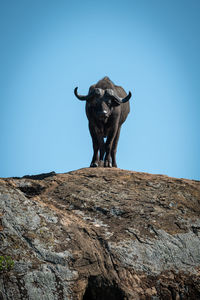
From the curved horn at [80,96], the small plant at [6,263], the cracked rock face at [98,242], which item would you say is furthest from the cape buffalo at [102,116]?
the small plant at [6,263]

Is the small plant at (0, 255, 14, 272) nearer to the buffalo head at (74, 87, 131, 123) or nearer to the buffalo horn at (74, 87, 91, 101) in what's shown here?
the buffalo head at (74, 87, 131, 123)

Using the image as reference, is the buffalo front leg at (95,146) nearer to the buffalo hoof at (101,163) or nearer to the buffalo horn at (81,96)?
the buffalo hoof at (101,163)

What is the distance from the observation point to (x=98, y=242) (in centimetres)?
745

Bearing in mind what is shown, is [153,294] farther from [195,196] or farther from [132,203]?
[195,196]

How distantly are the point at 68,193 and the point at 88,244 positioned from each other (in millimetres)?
2217

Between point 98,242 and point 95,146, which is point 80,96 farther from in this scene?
point 98,242

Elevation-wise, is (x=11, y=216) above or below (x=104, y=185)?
below

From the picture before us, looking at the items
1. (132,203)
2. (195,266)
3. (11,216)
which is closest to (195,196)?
(132,203)

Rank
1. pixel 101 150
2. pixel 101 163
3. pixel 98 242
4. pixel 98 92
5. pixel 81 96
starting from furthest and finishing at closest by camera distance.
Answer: pixel 101 150 → pixel 81 96 → pixel 101 163 → pixel 98 92 → pixel 98 242

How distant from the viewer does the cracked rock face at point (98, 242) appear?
6508 mm

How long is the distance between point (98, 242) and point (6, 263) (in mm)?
1806

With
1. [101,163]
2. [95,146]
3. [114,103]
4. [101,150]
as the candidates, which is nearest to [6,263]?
[95,146]

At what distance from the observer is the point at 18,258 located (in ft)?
21.4

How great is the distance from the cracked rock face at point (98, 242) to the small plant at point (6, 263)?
54 mm
